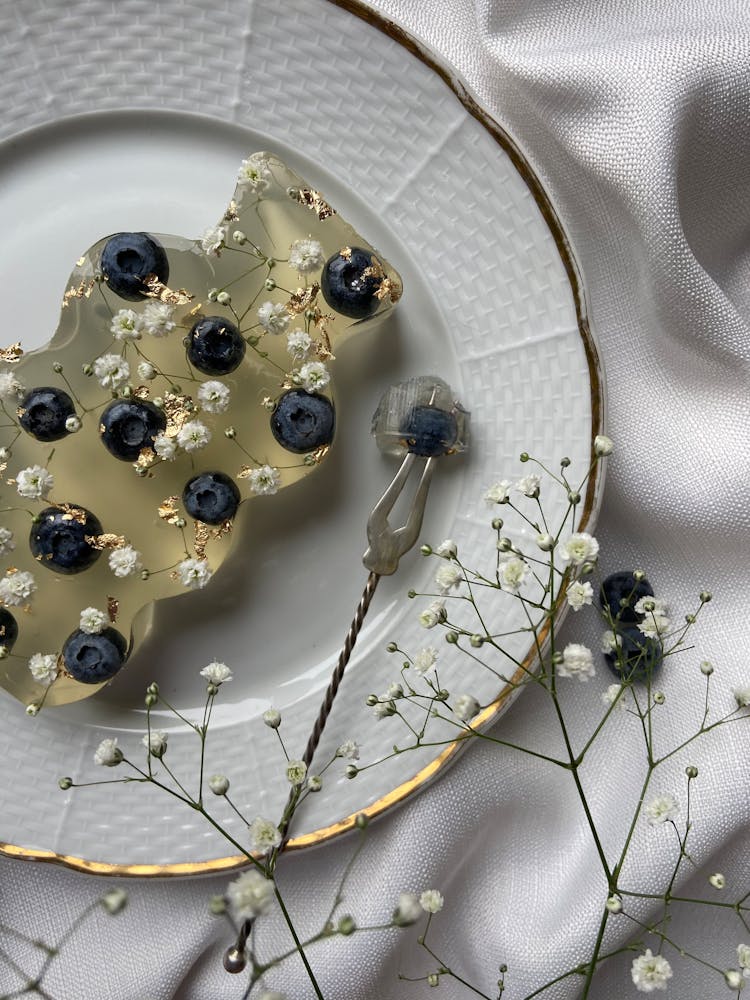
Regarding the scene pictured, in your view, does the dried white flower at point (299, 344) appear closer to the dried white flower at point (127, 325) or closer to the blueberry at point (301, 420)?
the blueberry at point (301, 420)

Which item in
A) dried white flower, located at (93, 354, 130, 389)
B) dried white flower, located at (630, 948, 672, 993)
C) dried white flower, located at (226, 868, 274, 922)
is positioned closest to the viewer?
dried white flower, located at (226, 868, 274, 922)

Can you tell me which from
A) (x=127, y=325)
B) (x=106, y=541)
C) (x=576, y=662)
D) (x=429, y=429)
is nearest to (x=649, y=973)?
(x=576, y=662)

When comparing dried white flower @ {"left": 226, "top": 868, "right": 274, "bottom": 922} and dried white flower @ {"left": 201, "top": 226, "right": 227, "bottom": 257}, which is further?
dried white flower @ {"left": 201, "top": 226, "right": 227, "bottom": 257}

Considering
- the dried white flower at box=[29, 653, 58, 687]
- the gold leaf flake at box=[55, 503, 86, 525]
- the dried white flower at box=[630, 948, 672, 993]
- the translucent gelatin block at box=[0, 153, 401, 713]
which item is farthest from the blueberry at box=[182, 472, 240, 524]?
the dried white flower at box=[630, 948, 672, 993]

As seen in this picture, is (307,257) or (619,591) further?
(619,591)

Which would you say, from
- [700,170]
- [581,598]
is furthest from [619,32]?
[581,598]

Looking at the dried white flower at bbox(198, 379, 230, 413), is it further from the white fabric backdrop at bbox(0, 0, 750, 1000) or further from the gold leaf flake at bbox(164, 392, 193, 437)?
the white fabric backdrop at bbox(0, 0, 750, 1000)

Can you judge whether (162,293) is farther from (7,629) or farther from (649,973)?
(649,973)

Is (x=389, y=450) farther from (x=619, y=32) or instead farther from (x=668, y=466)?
(x=619, y=32)
